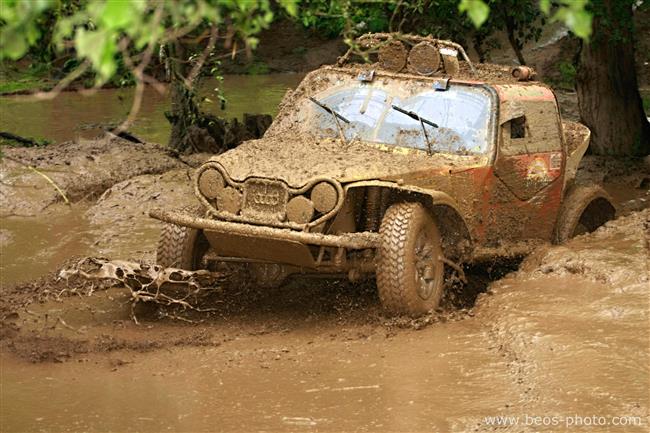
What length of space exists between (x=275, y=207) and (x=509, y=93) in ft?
7.38

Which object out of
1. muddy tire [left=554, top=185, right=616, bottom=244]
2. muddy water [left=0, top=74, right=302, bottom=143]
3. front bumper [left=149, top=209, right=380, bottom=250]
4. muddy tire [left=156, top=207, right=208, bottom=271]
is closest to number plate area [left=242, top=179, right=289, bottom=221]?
front bumper [left=149, top=209, right=380, bottom=250]

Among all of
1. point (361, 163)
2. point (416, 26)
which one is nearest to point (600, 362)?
point (361, 163)

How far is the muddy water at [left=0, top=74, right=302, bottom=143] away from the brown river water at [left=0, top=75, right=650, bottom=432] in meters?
8.39

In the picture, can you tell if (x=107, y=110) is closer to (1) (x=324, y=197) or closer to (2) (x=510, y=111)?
(2) (x=510, y=111)

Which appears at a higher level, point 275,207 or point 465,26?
point 465,26

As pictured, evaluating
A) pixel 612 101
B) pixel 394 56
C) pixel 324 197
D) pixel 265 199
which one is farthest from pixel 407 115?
pixel 612 101

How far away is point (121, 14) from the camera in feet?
9.75

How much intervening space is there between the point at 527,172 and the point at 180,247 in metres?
2.68

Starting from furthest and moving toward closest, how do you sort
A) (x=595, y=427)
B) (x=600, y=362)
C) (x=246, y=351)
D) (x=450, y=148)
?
(x=450, y=148)
(x=246, y=351)
(x=600, y=362)
(x=595, y=427)

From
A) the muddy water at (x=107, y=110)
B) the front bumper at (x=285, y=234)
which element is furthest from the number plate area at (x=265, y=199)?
the muddy water at (x=107, y=110)

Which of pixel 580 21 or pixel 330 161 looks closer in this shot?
→ pixel 580 21

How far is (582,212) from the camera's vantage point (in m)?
9.70

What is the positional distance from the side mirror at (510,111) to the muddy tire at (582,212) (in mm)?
1131

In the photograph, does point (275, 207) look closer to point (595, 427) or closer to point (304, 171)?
point (304, 171)
